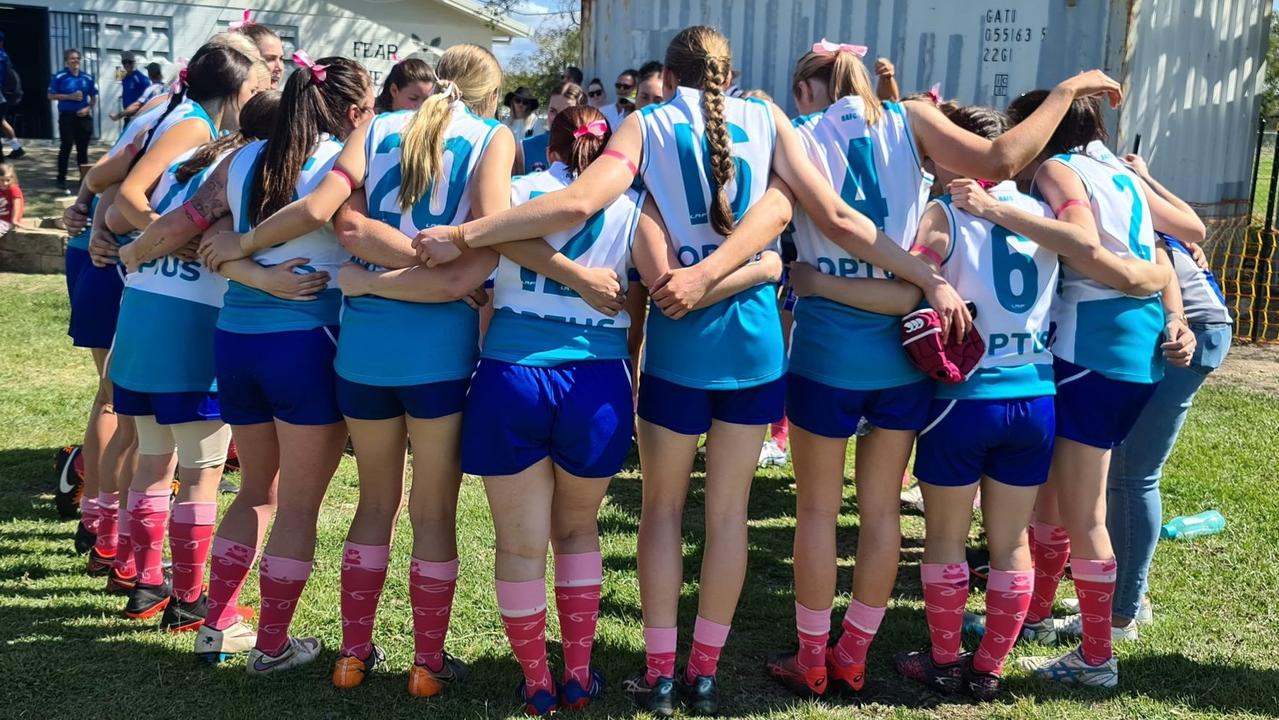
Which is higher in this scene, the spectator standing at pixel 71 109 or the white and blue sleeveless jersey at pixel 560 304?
the spectator standing at pixel 71 109

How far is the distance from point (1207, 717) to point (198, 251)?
3.39m

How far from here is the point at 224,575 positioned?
140 inches

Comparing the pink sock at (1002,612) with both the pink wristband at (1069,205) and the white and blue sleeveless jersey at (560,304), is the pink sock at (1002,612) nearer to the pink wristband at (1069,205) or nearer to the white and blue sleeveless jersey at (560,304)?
the pink wristband at (1069,205)

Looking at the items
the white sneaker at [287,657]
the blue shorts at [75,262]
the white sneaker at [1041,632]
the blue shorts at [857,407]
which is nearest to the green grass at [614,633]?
the white sneaker at [287,657]

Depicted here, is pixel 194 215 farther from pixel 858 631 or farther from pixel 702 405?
pixel 858 631

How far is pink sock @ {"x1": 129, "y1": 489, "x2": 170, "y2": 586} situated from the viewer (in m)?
3.93

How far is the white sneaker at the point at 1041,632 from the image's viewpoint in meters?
3.95

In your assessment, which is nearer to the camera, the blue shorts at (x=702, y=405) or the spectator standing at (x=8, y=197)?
the blue shorts at (x=702, y=405)

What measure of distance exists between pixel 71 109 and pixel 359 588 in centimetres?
1569

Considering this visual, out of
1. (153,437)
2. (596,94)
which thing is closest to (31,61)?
(596,94)

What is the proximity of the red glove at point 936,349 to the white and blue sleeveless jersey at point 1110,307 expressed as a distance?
0.43 meters

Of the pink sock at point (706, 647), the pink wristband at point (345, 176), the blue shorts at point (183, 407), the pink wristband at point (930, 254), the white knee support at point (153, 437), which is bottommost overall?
the pink sock at point (706, 647)

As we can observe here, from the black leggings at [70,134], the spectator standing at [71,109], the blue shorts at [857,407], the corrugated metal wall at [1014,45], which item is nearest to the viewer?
the blue shorts at [857,407]

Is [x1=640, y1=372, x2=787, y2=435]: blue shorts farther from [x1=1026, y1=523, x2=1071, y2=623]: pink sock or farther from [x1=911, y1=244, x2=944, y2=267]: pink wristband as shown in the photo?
[x1=1026, y1=523, x2=1071, y2=623]: pink sock
